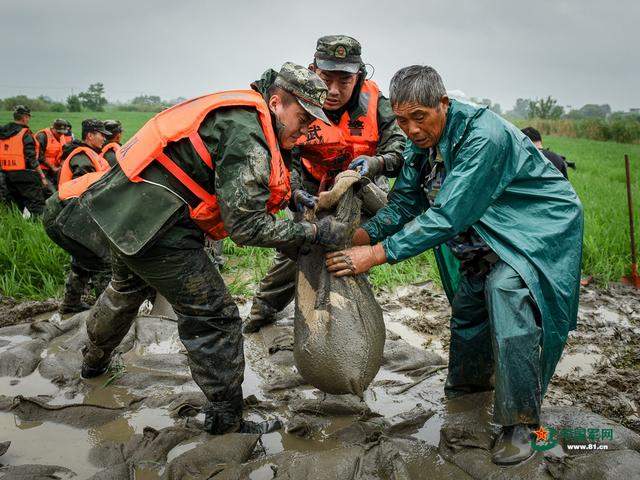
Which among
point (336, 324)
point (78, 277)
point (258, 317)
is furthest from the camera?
point (78, 277)

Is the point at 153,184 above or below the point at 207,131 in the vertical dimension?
below

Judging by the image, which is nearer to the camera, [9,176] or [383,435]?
[383,435]

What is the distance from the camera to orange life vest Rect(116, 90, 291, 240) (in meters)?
2.48

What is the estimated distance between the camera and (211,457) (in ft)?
8.46

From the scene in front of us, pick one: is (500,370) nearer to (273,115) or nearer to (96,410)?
(273,115)

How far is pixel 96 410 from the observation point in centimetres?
312

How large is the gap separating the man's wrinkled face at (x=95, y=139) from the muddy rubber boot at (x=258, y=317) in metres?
3.65

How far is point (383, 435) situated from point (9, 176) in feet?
28.4

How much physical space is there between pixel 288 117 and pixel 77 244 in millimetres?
2601

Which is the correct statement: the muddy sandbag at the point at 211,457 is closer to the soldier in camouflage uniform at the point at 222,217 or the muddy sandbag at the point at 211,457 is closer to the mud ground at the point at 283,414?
the mud ground at the point at 283,414

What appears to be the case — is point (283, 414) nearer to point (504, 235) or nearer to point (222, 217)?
point (222, 217)

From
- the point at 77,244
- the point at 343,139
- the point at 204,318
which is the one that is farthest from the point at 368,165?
the point at 77,244

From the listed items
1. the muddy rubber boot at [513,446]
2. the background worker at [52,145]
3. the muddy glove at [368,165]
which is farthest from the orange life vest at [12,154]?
the muddy rubber boot at [513,446]

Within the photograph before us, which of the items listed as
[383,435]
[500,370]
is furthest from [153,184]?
[500,370]
